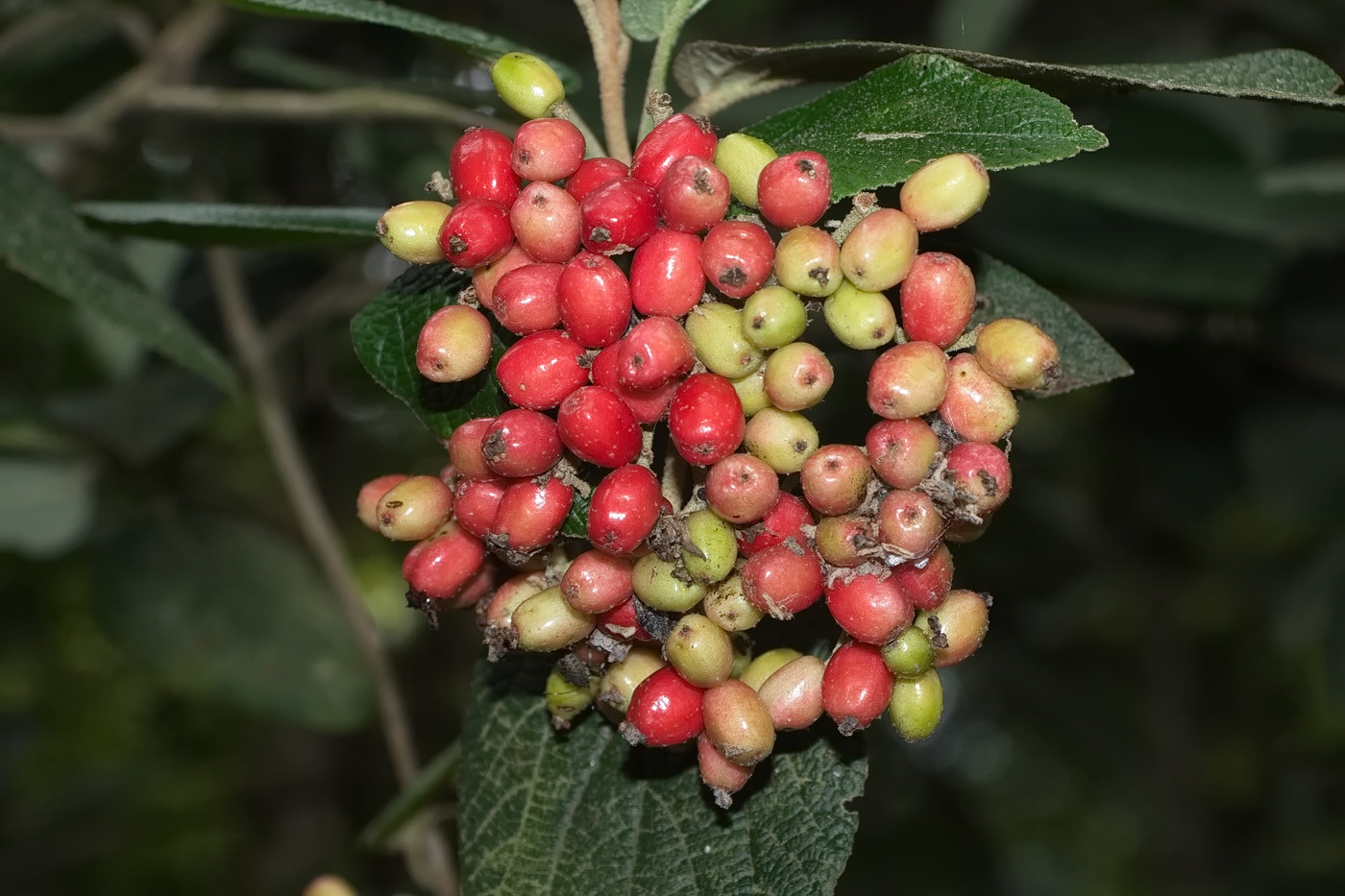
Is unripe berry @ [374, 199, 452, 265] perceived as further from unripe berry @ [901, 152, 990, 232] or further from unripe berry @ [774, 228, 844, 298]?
unripe berry @ [901, 152, 990, 232]

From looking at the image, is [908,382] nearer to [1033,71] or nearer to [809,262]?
[809,262]

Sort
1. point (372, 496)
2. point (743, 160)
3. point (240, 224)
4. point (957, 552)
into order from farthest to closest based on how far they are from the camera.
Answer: point (957, 552) → point (240, 224) → point (372, 496) → point (743, 160)

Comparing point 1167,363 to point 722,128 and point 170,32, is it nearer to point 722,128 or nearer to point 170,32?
point 722,128

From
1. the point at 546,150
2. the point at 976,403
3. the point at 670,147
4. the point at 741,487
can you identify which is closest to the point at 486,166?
the point at 546,150

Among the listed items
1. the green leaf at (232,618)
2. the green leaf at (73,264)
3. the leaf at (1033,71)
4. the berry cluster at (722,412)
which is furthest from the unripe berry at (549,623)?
the green leaf at (232,618)

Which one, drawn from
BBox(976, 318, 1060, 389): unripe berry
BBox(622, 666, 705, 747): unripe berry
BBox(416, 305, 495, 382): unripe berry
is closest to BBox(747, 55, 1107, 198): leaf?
BBox(976, 318, 1060, 389): unripe berry

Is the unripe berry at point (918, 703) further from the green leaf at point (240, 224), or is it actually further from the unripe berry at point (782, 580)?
the green leaf at point (240, 224)
